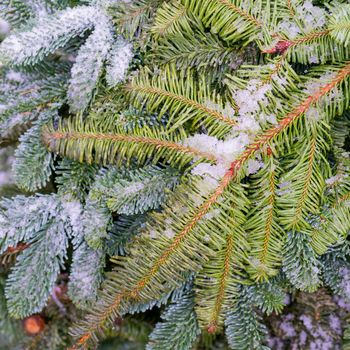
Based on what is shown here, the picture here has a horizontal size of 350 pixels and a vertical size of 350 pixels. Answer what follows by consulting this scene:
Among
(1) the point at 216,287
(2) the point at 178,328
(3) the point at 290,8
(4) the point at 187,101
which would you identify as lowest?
(2) the point at 178,328

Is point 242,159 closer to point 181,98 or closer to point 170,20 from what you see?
point 181,98

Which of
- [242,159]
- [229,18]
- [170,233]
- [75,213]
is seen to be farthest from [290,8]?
[75,213]

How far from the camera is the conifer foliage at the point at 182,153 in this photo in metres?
0.51

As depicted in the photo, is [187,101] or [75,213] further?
[75,213]

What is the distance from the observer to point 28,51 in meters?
0.60

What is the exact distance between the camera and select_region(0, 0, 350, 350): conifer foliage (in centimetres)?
51

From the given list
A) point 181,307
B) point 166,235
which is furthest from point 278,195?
point 181,307

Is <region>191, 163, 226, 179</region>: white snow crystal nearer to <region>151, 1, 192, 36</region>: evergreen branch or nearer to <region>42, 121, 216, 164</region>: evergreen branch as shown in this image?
<region>42, 121, 216, 164</region>: evergreen branch

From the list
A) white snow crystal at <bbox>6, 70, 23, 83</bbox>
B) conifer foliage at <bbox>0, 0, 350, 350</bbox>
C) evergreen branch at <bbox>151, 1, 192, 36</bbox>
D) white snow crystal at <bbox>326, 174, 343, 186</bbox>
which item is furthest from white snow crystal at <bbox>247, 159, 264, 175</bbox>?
white snow crystal at <bbox>6, 70, 23, 83</bbox>

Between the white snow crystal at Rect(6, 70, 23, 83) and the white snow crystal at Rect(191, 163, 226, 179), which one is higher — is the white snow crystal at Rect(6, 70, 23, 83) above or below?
below

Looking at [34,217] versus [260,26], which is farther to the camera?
[34,217]

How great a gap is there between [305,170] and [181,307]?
1.04ft

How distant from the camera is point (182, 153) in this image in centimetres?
54

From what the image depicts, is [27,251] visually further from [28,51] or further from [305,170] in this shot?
[305,170]
